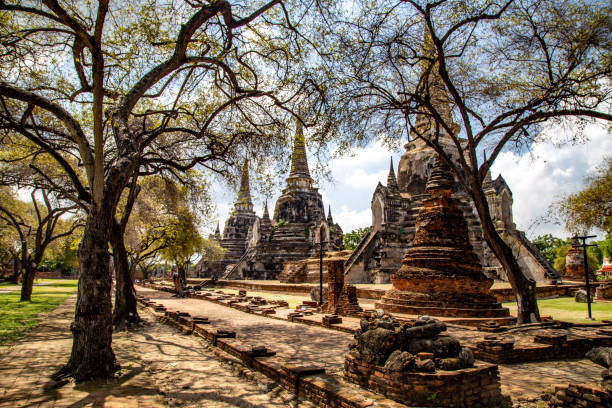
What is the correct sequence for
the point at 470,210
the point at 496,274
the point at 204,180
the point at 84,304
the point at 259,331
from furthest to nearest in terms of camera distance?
the point at 470,210 < the point at 496,274 < the point at 204,180 < the point at 259,331 < the point at 84,304

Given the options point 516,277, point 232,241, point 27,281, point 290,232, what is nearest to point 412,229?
point 516,277

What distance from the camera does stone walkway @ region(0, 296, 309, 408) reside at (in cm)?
477

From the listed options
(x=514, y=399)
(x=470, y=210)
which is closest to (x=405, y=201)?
(x=470, y=210)

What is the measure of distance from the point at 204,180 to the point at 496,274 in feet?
49.7

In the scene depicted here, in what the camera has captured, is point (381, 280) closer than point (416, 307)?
No

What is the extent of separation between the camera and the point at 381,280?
890 inches

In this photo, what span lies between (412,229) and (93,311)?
19.6 meters

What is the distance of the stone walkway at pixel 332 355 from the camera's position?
5309 mm

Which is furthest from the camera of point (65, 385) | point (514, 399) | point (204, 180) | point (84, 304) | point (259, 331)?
point (204, 180)

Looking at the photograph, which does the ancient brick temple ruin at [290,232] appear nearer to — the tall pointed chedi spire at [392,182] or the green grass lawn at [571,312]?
the tall pointed chedi spire at [392,182]

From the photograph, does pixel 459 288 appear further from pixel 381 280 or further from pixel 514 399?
pixel 381 280

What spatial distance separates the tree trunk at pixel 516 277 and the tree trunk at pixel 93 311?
784cm

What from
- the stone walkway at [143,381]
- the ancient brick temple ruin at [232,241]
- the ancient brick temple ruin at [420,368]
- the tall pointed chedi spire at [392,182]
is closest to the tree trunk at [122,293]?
the stone walkway at [143,381]

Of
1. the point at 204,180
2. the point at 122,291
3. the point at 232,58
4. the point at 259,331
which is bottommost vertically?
the point at 259,331
